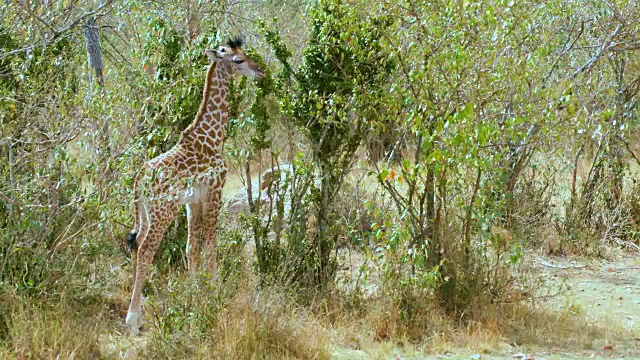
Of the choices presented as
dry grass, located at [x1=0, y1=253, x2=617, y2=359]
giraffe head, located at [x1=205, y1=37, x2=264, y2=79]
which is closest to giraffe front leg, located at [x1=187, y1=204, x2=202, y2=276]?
dry grass, located at [x1=0, y1=253, x2=617, y2=359]

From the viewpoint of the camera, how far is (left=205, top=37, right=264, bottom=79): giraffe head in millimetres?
6047

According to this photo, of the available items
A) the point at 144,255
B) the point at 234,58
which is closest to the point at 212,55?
the point at 234,58

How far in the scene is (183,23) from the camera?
788 centimetres

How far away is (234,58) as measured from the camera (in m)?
6.03

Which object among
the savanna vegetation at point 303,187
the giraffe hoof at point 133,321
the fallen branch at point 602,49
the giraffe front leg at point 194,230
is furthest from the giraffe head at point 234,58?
the fallen branch at point 602,49

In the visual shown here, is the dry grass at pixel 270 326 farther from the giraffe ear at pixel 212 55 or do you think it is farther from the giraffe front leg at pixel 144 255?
the giraffe ear at pixel 212 55

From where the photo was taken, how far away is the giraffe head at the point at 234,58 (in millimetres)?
6047

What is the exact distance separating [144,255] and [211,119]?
1089 millimetres

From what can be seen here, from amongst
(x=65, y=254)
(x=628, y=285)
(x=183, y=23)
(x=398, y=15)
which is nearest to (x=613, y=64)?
(x=628, y=285)

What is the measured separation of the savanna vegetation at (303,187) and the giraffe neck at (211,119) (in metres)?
0.33

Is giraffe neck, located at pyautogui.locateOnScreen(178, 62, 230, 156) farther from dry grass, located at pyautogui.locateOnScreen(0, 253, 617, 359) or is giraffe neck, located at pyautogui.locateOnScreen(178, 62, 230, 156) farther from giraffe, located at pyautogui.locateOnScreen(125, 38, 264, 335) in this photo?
dry grass, located at pyautogui.locateOnScreen(0, 253, 617, 359)

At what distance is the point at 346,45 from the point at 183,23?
202 centimetres

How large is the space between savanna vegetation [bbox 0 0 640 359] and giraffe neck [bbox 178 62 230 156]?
33 centimetres

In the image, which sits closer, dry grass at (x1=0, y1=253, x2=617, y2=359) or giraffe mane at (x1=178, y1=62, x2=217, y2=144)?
dry grass at (x1=0, y1=253, x2=617, y2=359)
